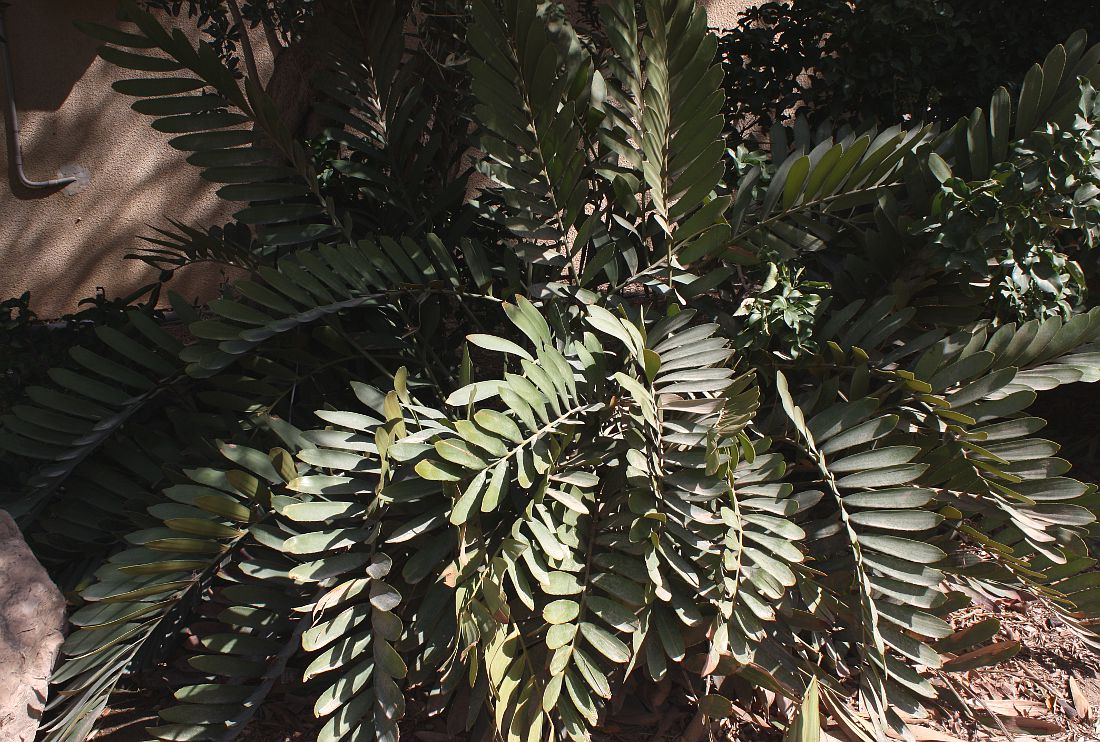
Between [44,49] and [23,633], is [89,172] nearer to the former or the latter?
[44,49]

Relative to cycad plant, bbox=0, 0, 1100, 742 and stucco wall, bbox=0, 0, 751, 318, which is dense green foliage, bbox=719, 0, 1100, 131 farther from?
stucco wall, bbox=0, 0, 751, 318

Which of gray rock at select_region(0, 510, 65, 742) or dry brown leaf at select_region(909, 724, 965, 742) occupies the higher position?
gray rock at select_region(0, 510, 65, 742)

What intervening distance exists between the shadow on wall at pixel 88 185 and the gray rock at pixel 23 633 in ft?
10.3

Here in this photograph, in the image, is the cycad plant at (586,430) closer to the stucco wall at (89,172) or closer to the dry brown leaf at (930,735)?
the dry brown leaf at (930,735)

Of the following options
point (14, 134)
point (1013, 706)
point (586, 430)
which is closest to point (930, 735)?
point (1013, 706)

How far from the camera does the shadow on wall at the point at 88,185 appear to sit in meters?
4.85

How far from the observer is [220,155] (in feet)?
8.40

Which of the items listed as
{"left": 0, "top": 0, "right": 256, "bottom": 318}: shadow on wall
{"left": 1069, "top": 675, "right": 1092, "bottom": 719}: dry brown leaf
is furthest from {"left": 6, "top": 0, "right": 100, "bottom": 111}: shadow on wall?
{"left": 1069, "top": 675, "right": 1092, "bottom": 719}: dry brown leaf

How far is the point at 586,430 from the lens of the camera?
237 centimetres

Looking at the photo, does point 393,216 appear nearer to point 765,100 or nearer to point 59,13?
point 765,100

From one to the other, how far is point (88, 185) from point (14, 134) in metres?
0.45

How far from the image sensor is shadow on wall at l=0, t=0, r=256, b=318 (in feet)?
15.9

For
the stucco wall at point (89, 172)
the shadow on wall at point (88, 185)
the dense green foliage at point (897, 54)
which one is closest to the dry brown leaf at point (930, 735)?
the dense green foliage at point (897, 54)

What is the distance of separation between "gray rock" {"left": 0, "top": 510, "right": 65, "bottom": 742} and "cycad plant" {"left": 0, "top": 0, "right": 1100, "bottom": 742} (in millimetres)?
67
